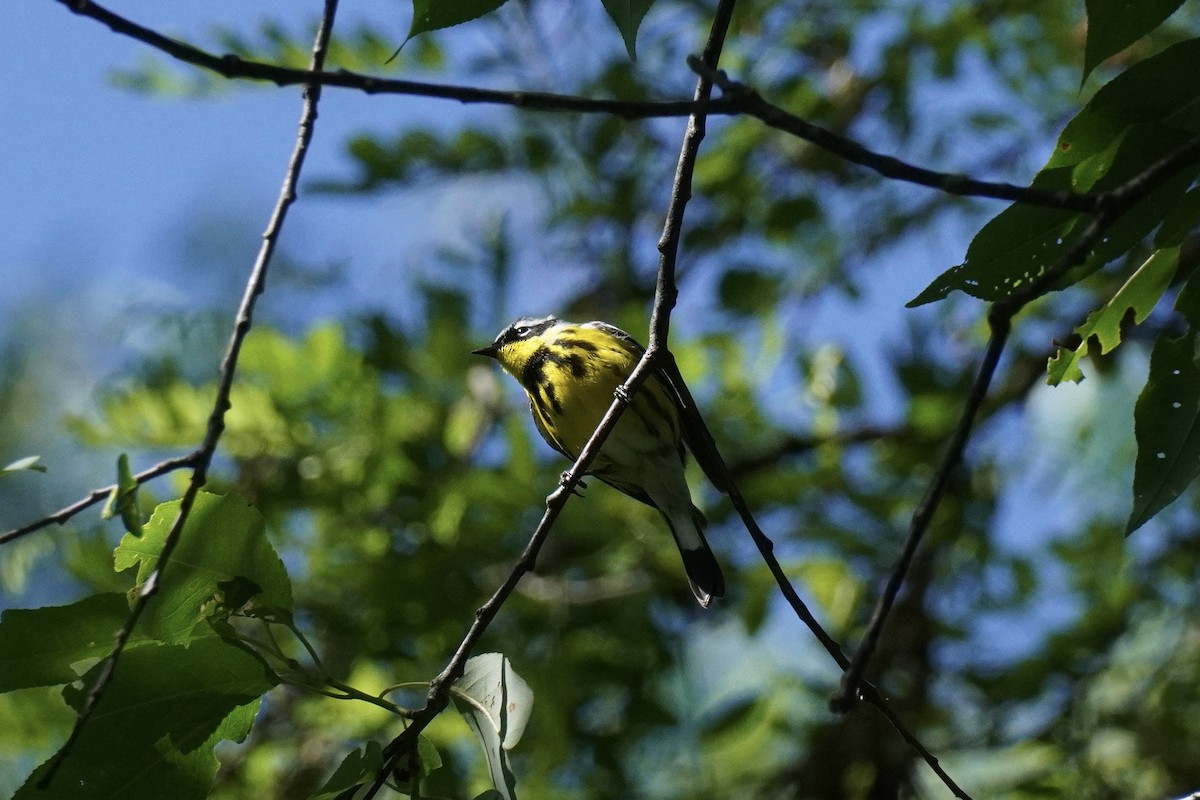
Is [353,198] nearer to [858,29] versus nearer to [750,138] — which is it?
[750,138]

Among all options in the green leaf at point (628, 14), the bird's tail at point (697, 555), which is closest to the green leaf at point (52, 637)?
the green leaf at point (628, 14)

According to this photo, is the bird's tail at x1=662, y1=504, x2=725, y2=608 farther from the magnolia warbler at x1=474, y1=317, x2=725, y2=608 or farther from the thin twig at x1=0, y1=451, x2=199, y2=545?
the thin twig at x1=0, y1=451, x2=199, y2=545

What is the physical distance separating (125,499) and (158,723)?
434mm

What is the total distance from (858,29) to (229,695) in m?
4.17

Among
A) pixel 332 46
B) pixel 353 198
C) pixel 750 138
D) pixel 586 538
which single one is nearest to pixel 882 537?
pixel 586 538

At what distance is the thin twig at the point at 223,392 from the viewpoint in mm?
1358

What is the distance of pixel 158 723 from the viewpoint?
1.63 m

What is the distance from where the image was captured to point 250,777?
159 inches

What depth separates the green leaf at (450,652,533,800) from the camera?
1757 mm

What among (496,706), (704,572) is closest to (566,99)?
(496,706)

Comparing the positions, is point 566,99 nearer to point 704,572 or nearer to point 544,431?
point 704,572

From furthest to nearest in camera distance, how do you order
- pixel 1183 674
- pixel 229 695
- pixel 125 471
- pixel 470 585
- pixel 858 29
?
pixel 858 29, pixel 1183 674, pixel 470 585, pixel 229 695, pixel 125 471

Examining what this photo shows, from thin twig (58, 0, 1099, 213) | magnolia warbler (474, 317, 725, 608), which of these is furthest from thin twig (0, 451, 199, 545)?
magnolia warbler (474, 317, 725, 608)

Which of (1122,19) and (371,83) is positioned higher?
(1122,19)
